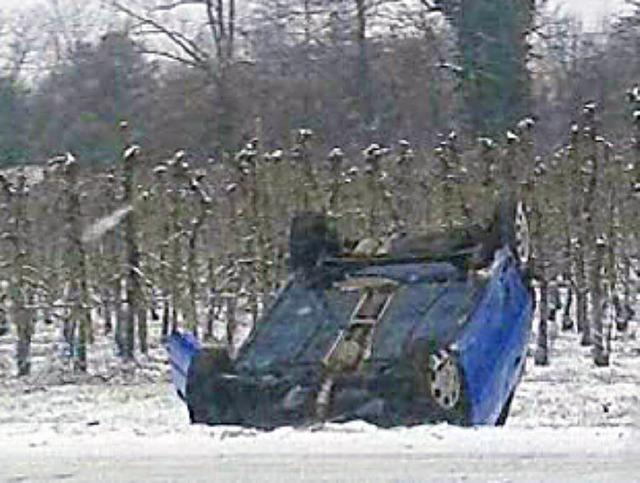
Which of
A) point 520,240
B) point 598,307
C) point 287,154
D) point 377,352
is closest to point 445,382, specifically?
point 377,352

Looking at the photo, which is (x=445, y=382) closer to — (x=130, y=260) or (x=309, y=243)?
(x=309, y=243)

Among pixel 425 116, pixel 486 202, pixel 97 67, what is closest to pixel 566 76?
pixel 425 116

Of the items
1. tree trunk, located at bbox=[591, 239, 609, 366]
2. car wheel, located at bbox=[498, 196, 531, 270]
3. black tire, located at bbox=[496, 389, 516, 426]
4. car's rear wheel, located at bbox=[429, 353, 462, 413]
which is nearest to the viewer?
car's rear wheel, located at bbox=[429, 353, 462, 413]

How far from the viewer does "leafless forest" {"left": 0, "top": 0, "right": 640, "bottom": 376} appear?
21.2 metres

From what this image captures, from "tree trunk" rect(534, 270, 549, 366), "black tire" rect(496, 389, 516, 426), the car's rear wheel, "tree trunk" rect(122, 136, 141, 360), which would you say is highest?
the car's rear wheel

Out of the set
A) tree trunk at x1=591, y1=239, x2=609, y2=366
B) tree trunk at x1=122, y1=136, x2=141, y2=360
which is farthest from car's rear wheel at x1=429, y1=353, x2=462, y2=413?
tree trunk at x1=122, y1=136, x2=141, y2=360

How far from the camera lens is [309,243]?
36.3 feet

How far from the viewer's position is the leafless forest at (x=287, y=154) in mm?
21172

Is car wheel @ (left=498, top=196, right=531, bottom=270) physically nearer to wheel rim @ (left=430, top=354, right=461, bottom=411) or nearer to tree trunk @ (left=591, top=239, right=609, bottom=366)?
wheel rim @ (left=430, top=354, right=461, bottom=411)

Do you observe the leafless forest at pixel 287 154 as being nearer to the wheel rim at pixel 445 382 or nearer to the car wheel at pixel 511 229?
the car wheel at pixel 511 229

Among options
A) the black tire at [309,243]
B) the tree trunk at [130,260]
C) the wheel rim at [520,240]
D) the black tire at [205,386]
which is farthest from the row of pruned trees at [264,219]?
the black tire at [205,386]

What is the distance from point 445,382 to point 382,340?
42.0 inches

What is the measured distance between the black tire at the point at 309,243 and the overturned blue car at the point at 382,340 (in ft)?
0.03

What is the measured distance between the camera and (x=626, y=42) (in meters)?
40.2
